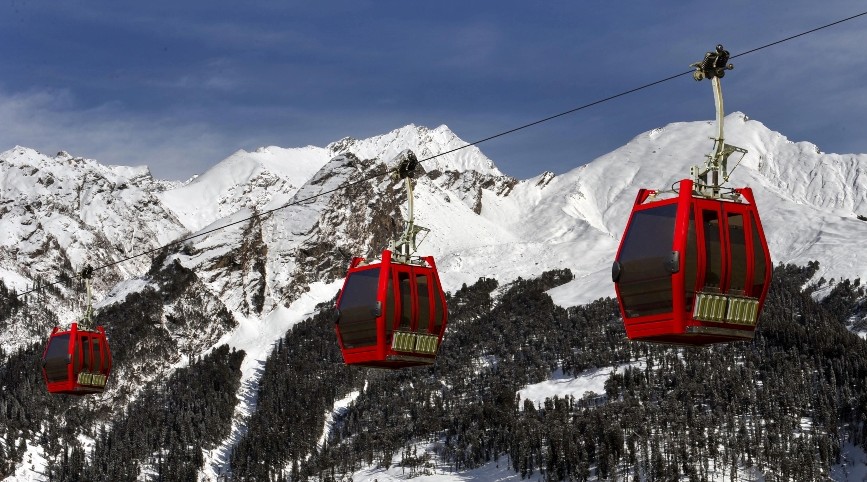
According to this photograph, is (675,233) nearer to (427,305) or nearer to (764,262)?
(764,262)

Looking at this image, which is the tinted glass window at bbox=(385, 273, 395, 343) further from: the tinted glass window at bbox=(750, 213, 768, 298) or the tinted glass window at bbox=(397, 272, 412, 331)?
the tinted glass window at bbox=(750, 213, 768, 298)

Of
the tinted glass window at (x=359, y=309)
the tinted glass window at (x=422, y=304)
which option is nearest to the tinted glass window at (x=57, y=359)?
the tinted glass window at (x=359, y=309)

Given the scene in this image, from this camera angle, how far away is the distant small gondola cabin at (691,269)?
30.5 meters

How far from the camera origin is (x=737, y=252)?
103 feet

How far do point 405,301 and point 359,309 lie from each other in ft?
5.30

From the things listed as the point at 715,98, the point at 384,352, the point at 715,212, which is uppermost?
the point at 715,98

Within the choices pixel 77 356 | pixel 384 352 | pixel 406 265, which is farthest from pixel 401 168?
pixel 77 356

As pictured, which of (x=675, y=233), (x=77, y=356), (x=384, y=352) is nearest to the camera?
(x=675, y=233)

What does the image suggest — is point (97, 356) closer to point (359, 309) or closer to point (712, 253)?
point (359, 309)

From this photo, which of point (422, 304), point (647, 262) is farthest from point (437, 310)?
point (647, 262)

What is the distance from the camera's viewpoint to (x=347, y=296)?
42.2 meters

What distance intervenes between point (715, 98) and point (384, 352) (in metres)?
15.1

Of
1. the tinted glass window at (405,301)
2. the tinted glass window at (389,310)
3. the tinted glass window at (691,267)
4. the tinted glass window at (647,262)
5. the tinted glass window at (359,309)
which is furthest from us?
the tinted glass window at (405,301)

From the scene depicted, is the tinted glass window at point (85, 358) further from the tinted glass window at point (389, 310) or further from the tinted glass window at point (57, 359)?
the tinted glass window at point (389, 310)
